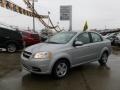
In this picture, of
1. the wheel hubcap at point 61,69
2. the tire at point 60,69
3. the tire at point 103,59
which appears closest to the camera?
the tire at point 60,69

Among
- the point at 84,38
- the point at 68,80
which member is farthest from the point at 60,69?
the point at 84,38

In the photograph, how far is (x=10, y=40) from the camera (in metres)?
13.7

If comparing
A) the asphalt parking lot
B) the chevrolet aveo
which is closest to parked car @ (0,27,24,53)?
the asphalt parking lot

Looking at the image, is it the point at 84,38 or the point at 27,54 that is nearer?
the point at 27,54

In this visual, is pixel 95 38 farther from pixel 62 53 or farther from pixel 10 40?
pixel 10 40

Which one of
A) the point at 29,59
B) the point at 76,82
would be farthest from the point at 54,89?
the point at 29,59

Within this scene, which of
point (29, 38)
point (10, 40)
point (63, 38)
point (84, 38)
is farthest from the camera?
point (29, 38)

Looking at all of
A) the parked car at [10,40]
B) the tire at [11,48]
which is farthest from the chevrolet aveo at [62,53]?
the tire at [11,48]

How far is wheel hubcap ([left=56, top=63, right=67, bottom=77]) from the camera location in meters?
6.73

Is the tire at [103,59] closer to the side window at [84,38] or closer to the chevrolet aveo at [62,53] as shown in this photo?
the chevrolet aveo at [62,53]

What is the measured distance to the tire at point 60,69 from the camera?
659cm

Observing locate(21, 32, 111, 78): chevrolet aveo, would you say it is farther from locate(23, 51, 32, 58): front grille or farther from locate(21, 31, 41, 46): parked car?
locate(21, 31, 41, 46): parked car

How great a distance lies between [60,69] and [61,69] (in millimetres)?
51

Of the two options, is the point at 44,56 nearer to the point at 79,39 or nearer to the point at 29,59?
the point at 29,59
